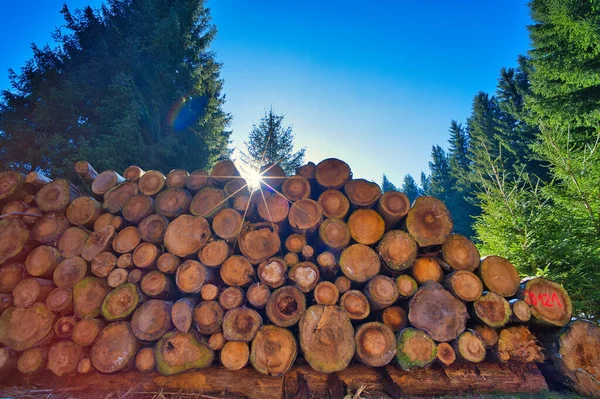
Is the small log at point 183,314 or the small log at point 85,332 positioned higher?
the small log at point 183,314

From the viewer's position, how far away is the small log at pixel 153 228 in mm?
2553

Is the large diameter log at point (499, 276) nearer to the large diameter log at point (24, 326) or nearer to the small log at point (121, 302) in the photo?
the small log at point (121, 302)

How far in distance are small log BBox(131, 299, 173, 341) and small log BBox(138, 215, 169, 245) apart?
0.58m

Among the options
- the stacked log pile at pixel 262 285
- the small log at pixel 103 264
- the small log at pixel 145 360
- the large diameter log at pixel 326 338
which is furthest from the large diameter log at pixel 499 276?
the small log at pixel 103 264

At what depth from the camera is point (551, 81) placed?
8016 millimetres

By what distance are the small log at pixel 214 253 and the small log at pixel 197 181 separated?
0.69 meters

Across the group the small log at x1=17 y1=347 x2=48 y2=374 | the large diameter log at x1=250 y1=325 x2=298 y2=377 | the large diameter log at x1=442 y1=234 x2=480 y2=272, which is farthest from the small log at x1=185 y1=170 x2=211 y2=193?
the large diameter log at x1=442 y1=234 x2=480 y2=272

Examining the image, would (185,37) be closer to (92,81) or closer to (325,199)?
(92,81)

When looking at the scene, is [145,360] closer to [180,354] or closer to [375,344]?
[180,354]

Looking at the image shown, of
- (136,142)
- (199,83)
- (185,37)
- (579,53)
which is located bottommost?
(136,142)

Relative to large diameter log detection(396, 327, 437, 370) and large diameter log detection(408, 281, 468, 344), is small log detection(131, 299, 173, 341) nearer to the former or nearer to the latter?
large diameter log detection(396, 327, 437, 370)

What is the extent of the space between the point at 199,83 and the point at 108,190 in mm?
9508

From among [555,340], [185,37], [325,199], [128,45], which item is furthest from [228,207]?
[185,37]

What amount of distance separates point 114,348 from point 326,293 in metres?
1.90
